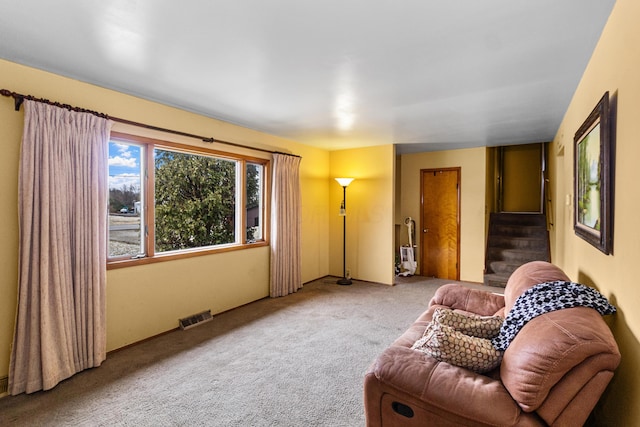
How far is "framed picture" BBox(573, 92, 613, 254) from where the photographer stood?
1.49 metres

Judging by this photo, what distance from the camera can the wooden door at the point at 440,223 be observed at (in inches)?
219

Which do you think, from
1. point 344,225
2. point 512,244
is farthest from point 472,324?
point 512,244

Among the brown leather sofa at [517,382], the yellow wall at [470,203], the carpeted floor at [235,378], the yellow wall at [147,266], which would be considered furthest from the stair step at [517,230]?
the brown leather sofa at [517,382]

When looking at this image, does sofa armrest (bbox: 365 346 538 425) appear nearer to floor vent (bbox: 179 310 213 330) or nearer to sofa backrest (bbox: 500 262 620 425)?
sofa backrest (bbox: 500 262 620 425)

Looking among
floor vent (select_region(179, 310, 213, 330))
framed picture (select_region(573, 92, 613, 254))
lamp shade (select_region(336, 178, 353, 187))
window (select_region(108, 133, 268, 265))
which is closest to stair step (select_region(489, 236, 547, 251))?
lamp shade (select_region(336, 178, 353, 187))

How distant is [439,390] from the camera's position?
1.35 m

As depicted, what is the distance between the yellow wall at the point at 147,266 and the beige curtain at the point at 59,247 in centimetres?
12

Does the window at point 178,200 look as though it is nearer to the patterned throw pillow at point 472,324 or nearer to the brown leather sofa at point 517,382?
the brown leather sofa at point 517,382

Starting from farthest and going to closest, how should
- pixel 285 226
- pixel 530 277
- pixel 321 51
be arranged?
A: pixel 285 226 → pixel 530 277 → pixel 321 51

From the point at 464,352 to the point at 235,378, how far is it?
5.56 feet

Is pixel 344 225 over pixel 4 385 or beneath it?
over

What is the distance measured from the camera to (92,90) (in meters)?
2.61

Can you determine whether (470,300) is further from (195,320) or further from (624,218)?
(195,320)

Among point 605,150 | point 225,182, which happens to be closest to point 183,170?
point 225,182
